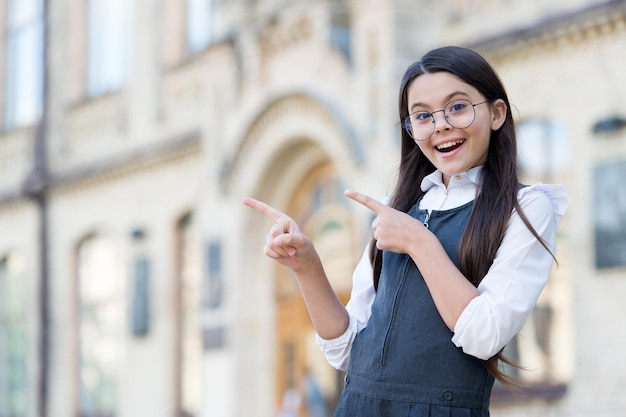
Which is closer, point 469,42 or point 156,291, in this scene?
point 469,42

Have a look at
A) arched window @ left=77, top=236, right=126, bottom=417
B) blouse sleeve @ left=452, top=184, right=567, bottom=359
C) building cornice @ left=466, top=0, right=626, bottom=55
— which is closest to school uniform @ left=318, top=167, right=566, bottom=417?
blouse sleeve @ left=452, top=184, right=567, bottom=359

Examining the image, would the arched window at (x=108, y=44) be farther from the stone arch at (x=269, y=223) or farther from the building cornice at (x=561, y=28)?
the building cornice at (x=561, y=28)

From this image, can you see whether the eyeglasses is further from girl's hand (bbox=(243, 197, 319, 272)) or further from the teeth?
girl's hand (bbox=(243, 197, 319, 272))

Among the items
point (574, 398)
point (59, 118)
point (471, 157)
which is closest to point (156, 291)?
point (59, 118)

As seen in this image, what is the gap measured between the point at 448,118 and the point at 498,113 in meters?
0.15

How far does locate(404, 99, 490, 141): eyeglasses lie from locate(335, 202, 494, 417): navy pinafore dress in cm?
20

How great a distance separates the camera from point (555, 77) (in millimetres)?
12891

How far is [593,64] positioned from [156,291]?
8.23m

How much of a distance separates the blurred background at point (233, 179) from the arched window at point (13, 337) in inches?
1.5

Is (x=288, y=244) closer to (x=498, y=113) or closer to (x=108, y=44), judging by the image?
(x=498, y=113)

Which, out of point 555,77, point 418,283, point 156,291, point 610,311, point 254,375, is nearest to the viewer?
point 418,283

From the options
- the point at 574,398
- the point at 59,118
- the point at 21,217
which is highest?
the point at 59,118

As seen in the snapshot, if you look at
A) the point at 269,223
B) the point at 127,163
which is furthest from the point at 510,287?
the point at 127,163

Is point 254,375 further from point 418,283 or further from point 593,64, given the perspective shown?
point 418,283
